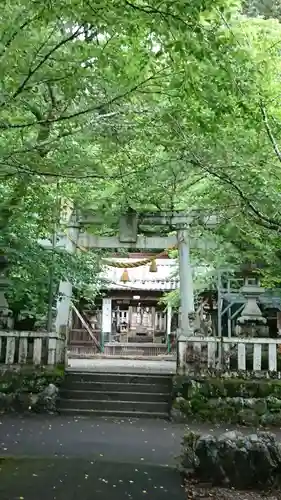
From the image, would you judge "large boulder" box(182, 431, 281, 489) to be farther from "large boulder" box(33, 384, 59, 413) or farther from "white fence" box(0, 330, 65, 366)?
"white fence" box(0, 330, 65, 366)

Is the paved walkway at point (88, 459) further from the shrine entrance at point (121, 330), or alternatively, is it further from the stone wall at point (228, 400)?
the shrine entrance at point (121, 330)

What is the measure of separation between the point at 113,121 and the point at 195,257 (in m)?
9.40

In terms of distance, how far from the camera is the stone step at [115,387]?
10656 millimetres

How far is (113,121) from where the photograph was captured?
19.8 feet

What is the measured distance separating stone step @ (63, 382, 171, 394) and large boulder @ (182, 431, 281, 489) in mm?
5137

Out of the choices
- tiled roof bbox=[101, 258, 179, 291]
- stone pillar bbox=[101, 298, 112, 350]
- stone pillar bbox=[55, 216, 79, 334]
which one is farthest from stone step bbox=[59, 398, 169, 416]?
stone pillar bbox=[101, 298, 112, 350]

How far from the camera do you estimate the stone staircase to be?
9.99 metres

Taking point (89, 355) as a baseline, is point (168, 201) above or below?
above

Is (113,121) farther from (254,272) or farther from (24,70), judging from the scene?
(254,272)

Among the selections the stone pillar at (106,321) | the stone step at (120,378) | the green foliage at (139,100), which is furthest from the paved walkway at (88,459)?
the stone pillar at (106,321)

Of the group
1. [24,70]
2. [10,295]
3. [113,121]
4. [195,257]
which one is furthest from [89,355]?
[24,70]

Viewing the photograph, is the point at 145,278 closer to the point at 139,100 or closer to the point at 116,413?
the point at 116,413

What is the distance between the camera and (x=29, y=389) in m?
10.3

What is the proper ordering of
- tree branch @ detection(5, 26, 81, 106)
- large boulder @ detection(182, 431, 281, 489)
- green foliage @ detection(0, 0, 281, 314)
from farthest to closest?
large boulder @ detection(182, 431, 281, 489)
tree branch @ detection(5, 26, 81, 106)
green foliage @ detection(0, 0, 281, 314)
